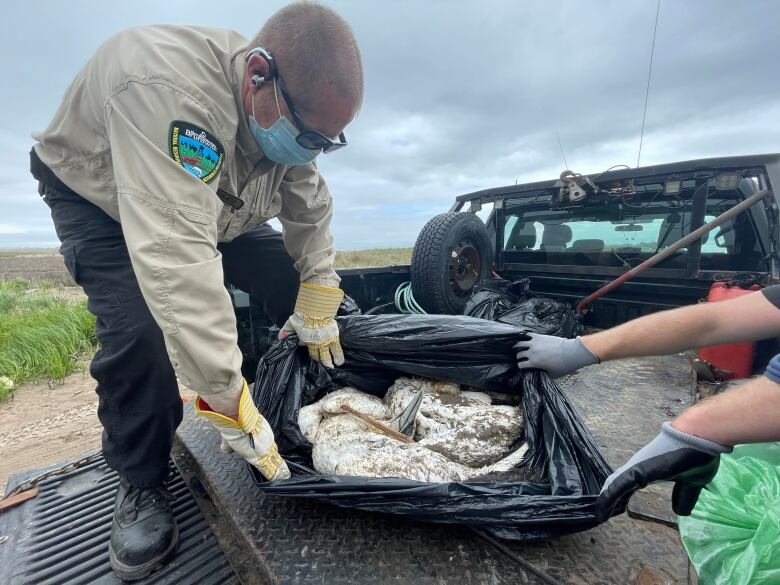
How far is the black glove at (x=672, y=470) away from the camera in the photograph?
82 centimetres

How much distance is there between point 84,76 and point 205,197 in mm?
558

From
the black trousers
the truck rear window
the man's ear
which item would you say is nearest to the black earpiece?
the man's ear

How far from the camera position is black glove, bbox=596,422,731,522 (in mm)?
823

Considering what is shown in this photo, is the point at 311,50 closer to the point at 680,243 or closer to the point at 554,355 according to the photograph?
the point at 554,355

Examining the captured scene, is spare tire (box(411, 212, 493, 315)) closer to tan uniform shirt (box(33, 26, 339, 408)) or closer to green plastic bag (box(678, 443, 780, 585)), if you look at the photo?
tan uniform shirt (box(33, 26, 339, 408))

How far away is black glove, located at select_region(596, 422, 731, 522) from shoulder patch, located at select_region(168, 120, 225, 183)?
1238 mm

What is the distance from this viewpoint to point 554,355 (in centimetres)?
127

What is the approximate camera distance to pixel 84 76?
1115 mm

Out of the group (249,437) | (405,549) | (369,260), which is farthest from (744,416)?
(369,260)

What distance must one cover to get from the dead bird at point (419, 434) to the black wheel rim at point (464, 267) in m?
1.26

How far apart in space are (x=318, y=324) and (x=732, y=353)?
1.77 meters

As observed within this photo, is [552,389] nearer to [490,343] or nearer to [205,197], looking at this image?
[490,343]

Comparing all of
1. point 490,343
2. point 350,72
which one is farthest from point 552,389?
point 350,72

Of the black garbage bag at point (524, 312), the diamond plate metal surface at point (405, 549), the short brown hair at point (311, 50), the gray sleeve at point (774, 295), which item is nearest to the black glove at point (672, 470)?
the diamond plate metal surface at point (405, 549)
